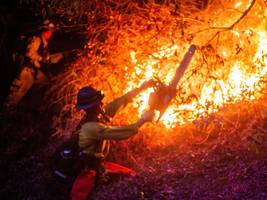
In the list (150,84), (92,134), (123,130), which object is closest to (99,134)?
(92,134)

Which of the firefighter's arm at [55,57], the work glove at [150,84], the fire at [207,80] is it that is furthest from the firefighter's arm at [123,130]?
the firefighter's arm at [55,57]

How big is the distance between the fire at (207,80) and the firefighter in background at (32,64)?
2.96 m

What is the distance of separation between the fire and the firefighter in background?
9.72 ft

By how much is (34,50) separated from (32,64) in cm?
40

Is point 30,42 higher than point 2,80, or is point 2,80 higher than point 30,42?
point 30,42

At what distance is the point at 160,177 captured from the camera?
7051mm

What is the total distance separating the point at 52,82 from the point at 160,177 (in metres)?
5.14

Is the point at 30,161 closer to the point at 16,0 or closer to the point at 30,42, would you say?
the point at 30,42

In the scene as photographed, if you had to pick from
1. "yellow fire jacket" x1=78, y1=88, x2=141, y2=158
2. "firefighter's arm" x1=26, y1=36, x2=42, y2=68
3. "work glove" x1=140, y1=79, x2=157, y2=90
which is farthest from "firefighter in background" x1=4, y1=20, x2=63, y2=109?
"work glove" x1=140, y1=79, x2=157, y2=90

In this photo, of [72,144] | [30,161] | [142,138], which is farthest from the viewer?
[30,161]

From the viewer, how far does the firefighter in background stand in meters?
10.4

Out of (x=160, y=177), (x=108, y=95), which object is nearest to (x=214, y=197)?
(x=160, y=177)

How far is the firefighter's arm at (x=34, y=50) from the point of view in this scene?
1039cm

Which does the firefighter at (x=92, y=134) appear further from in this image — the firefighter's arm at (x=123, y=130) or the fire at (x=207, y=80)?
the fire at (x=207, y=80)
